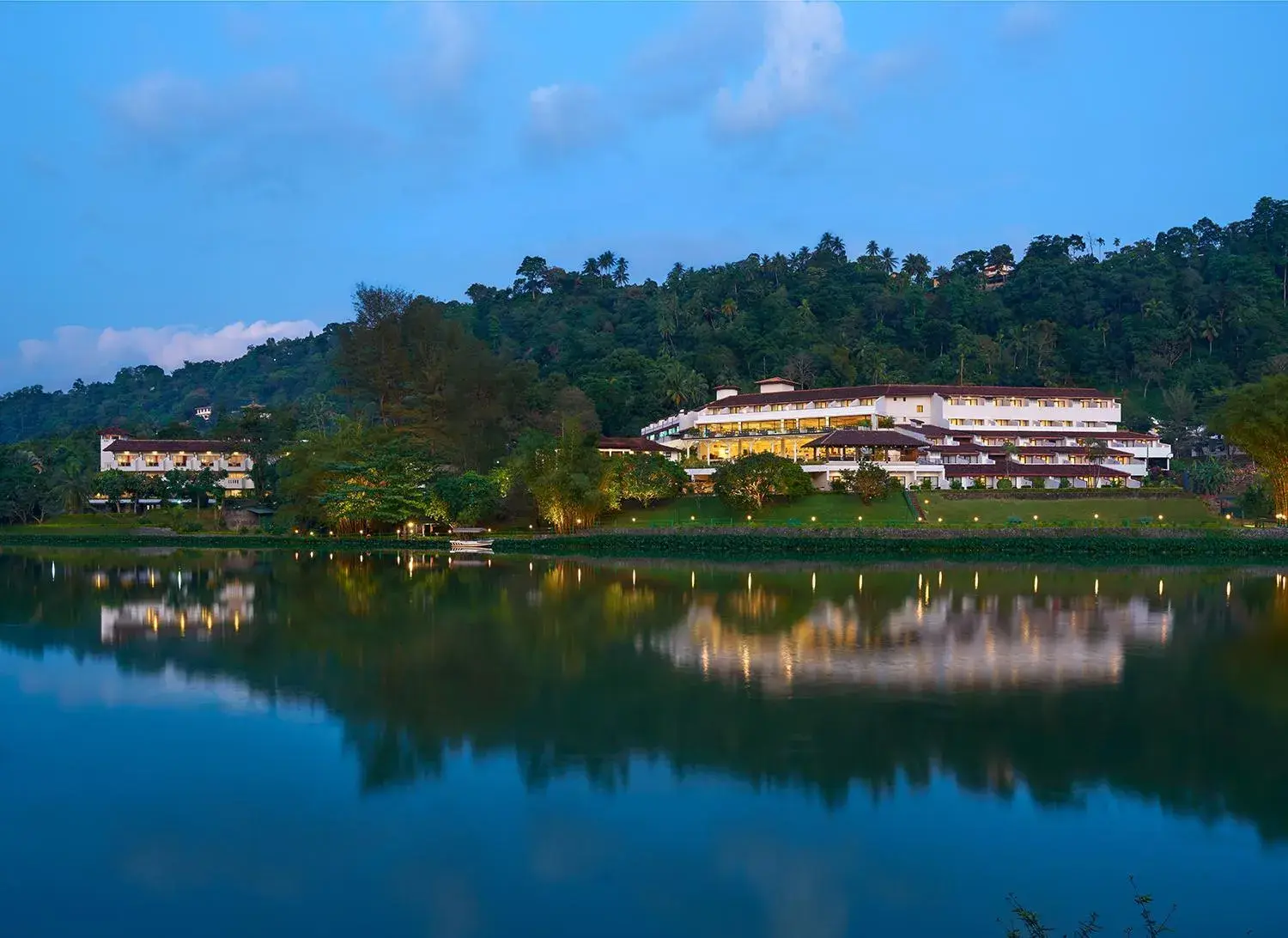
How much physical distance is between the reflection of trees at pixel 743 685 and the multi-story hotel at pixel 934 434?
24.5 m

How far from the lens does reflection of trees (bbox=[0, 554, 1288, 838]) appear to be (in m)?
13.8

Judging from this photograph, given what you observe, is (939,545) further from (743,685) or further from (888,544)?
(743,685)

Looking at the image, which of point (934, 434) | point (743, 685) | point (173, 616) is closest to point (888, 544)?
point (934, 434)

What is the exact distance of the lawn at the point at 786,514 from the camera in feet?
171

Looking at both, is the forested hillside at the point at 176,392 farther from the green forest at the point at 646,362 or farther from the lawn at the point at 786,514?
the lawn at the point at 786,514

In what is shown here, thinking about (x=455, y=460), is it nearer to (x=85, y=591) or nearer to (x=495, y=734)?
(x=85, y=591)

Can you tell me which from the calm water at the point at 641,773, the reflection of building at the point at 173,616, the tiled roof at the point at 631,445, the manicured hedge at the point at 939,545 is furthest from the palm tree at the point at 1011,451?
the reflection of building at the point at 173,616

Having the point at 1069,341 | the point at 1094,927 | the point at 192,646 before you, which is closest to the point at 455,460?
the point at 192,646

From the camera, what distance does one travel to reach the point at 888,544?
46656 millimetres

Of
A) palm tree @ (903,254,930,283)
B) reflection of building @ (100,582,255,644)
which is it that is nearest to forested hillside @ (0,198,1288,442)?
palm tree @ (903,254,930,283)

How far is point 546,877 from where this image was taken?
10.3 metres

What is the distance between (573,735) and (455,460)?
158ft

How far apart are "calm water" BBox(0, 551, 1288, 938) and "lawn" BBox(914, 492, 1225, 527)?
80.1 ft

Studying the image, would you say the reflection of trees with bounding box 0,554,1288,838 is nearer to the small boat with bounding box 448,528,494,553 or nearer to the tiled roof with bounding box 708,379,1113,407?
the small boat with bounding box 448,528,494,553
